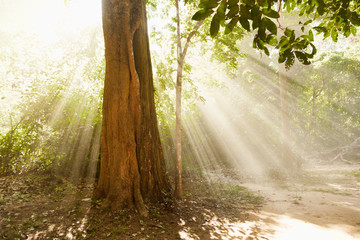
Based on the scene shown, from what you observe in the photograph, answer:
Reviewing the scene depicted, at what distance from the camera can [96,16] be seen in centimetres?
1073

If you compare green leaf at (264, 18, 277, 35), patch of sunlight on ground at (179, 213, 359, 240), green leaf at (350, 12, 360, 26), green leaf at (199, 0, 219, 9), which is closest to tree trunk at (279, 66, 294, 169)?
patch of sunlight on ground at (179, 213, 359, 240)

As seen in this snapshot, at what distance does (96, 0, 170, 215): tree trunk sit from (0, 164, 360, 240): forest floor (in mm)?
405

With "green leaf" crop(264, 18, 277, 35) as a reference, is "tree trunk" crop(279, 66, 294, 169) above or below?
above

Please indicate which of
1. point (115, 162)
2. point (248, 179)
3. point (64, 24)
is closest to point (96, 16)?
point (64, 24)

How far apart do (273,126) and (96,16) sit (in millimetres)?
14348

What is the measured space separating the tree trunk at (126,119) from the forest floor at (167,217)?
0.40 m

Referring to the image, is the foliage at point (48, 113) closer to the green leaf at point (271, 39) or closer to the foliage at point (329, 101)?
the green leaf at point (271, 39)

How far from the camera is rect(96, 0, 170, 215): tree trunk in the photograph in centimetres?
471

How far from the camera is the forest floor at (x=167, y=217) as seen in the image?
396 cm

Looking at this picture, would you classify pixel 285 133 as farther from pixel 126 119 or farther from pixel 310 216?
pixel 126 119

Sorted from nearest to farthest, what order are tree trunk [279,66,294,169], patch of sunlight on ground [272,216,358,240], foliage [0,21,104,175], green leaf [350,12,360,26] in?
green leaf [350,12,360,26]
patch of sunlight on ground [272,216,358,240]
foliage [0,21,104,175]
tree trunk [279,66,294,169]

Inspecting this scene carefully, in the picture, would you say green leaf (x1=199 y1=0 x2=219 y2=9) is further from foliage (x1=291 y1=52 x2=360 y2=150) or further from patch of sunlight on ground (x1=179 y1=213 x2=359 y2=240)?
foliage (x1=291 y1=52 x2=360 y2=150)

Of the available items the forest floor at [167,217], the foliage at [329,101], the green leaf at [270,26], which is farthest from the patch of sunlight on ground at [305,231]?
the foliage at [329,101]

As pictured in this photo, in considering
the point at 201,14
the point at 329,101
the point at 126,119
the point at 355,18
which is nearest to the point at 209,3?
the point at 201,14
